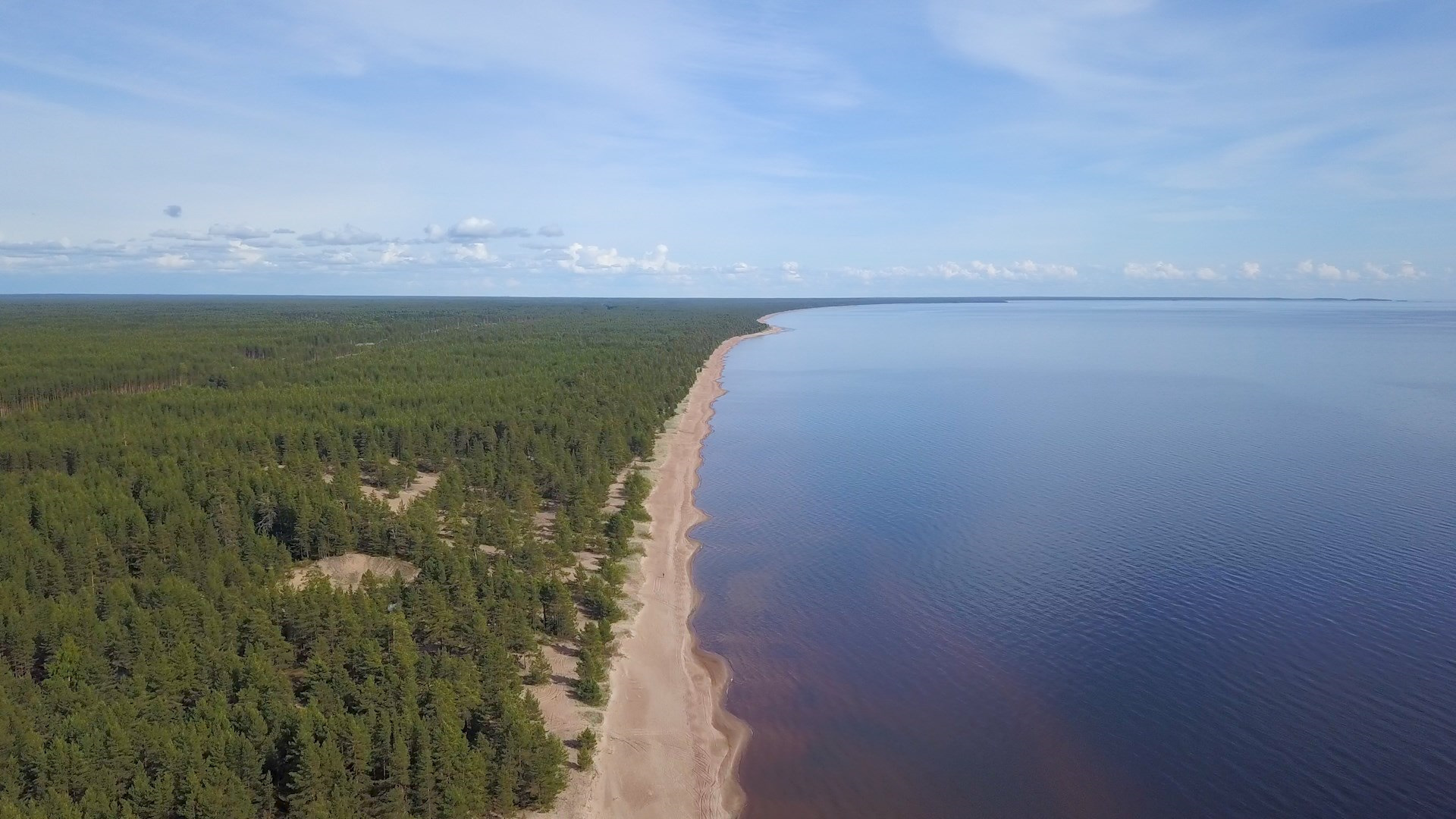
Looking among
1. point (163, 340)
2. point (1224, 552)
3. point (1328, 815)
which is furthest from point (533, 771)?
point (163, 340)

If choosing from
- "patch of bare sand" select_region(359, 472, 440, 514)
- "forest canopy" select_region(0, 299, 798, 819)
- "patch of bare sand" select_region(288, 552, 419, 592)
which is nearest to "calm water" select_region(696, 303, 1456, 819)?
"forest canopy" select_region(0, 299, 798, 819)

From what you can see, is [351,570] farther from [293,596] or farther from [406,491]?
[406,491]

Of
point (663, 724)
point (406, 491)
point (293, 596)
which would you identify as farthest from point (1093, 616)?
point (406, 491)

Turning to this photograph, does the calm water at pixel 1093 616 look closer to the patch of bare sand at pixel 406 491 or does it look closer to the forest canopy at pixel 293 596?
the forest canopy at pixel 293 596

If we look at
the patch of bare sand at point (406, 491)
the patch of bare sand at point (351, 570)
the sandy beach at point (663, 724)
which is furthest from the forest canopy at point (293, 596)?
the sandy beach at point (663, 724)

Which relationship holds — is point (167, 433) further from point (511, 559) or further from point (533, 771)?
point (533, 771)
